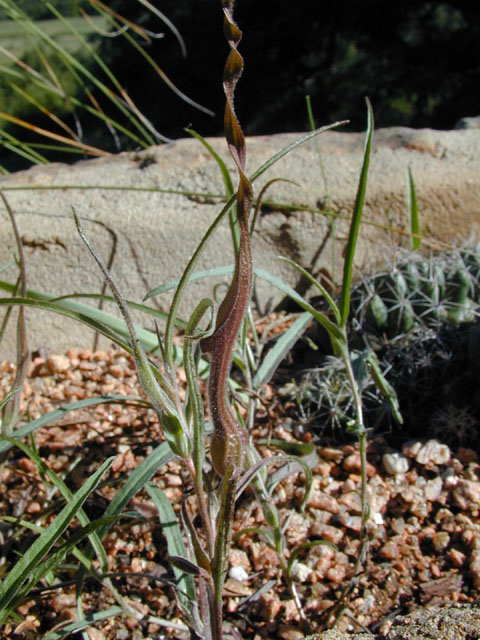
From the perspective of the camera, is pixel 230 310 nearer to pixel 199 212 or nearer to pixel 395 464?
pixel 395 464

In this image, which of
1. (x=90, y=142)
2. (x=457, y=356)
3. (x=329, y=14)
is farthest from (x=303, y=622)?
(x=90, y=142)

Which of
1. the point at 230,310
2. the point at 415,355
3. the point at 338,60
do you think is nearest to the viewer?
the point at 230,310

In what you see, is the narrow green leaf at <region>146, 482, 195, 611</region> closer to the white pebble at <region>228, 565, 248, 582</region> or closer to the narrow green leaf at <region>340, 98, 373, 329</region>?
the white pebble at <region>228, 565, 248, 582</region>

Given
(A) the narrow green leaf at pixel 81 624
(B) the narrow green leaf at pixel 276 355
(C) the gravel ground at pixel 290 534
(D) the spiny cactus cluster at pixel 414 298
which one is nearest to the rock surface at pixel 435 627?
(C) the gravel ground at pixel 290 534

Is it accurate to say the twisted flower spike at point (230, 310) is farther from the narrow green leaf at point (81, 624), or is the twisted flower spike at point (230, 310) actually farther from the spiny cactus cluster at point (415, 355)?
the spiny cactus cluster at point (415, 355)

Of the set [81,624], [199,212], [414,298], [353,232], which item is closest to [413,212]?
[414,298]

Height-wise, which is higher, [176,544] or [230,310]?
[230,310]
